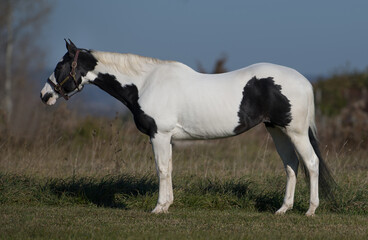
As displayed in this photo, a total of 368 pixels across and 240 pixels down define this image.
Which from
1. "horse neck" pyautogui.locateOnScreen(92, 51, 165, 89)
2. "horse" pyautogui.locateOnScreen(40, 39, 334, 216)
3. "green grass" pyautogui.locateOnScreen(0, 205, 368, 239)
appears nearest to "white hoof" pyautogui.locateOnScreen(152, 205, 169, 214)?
"horse" pyautogui.locateOnScreen(40, 39, 334, 216)

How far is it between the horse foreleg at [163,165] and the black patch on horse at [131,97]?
0.13 m

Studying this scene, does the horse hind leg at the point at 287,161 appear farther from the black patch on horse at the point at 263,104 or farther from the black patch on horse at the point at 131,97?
the black patch on horse at the point at 131,97

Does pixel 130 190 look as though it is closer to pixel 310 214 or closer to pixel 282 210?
pixel 282 210

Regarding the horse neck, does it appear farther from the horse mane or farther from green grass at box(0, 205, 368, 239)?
green grass at box(0, 205, 368, 239)

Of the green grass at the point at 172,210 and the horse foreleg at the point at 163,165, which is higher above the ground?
the horse foreleg at the point at 163,165

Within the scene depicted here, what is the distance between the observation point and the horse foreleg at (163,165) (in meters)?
6.78

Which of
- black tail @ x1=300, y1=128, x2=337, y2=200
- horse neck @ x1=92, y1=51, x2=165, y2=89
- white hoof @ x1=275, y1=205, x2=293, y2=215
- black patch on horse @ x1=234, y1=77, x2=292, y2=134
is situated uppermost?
horse neck @ x1=92, y1=51, x2=165, y2=89

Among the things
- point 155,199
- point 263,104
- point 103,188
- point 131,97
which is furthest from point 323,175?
point 103,188

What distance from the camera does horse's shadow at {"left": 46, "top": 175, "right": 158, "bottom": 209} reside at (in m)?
8.00

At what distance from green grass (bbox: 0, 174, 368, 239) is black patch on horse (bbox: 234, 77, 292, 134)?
1257mm

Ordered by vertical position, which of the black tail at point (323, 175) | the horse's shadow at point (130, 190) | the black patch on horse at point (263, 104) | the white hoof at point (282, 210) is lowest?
the white hoof at point (282, 210)

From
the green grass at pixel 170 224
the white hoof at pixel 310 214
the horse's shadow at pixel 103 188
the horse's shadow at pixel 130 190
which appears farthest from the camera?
the horse's shadow at pixel 103 188

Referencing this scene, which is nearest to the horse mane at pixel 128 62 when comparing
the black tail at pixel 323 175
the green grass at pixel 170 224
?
the green grass at pixel 170 224

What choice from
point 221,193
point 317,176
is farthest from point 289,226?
point 221,193
